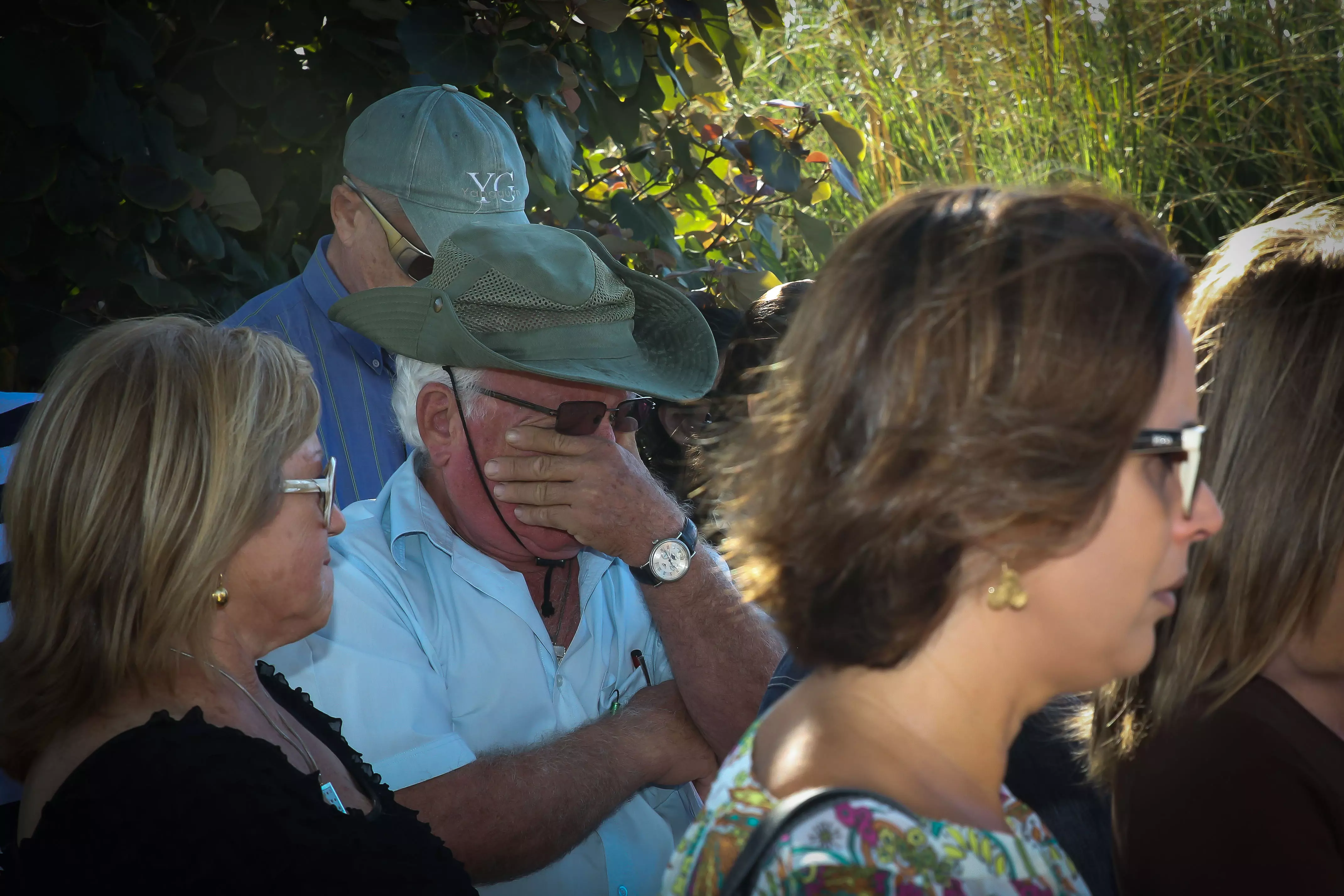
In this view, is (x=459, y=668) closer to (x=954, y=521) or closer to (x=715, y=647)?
(x=715, y=647)

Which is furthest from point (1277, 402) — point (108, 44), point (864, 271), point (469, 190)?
point (108, 44)

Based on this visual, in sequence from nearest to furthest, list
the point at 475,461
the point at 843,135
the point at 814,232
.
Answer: the point at 475,461 < the point at 843,135 < the point at 814,232

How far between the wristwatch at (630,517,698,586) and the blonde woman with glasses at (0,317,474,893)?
714mm

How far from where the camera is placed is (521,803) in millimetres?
Result: 2004

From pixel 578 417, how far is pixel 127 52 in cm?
140

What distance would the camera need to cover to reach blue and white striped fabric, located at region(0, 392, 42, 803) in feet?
6.26

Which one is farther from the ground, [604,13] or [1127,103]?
[604,13]

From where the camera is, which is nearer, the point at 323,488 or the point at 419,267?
the point at 323,488

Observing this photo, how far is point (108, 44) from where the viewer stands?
266 centimetres

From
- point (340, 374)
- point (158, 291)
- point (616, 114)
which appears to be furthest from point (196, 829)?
point (616, 114)

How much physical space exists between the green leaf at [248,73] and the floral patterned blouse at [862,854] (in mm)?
2469

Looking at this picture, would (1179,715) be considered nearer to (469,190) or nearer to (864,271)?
(864,271)

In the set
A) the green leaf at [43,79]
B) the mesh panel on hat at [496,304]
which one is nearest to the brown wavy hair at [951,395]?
the mesh panel on hat at [496,304]

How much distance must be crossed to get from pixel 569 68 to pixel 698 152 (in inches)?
29.3
